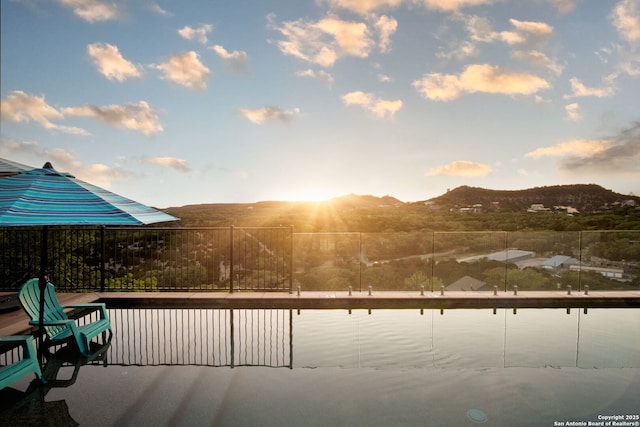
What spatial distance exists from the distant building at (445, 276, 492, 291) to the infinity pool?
5.99 feet

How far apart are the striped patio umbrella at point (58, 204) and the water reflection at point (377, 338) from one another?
6.17 ft

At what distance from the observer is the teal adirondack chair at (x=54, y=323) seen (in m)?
4.08

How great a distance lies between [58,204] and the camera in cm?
292

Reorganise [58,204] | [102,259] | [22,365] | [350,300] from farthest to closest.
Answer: [102,259] < [350,300] < [22,365] < [58,204]

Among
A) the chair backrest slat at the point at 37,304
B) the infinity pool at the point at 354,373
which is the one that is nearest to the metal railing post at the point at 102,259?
the infinity pool at the point at 354,373

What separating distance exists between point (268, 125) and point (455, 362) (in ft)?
30.5

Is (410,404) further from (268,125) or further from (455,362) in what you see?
(268,125)

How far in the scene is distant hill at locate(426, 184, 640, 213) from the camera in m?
22.6

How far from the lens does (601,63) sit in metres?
9.30

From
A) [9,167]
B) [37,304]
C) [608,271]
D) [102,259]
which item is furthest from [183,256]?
[608,271]

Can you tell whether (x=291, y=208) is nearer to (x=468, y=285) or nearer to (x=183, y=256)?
(x=183, y=256)

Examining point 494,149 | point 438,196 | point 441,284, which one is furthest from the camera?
point 438,196

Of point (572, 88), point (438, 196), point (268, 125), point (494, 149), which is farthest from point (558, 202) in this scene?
point (268, 125)

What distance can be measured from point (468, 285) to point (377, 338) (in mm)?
3895
